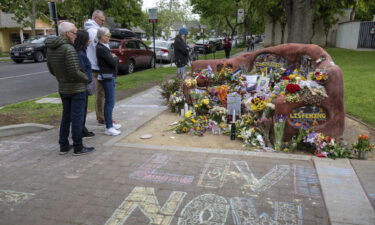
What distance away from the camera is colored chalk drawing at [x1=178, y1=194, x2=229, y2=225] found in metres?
2.84

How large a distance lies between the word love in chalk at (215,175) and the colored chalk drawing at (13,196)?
1.17 meters

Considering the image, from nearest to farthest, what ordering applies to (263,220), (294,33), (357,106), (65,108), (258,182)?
(263,220)
(258,182)
(65,108)
(357,106)
(294,33)

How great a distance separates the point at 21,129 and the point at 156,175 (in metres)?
3.26

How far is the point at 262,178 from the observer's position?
3.65 metres

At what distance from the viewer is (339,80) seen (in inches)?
179

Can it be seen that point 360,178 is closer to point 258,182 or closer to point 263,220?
point 258,182

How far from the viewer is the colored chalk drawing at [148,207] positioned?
287 centimetres

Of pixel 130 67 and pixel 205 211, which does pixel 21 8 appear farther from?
pixel 205 211

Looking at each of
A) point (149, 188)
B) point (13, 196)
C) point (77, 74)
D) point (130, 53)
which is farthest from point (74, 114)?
point (130, 53)

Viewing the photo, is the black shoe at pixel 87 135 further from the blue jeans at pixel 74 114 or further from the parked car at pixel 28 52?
the parked car at pixel 28 52

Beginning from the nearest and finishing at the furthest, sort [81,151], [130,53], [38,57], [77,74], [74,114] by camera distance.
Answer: [77,74]
[74,114]
[81,151]
[130,53]
[38,57]

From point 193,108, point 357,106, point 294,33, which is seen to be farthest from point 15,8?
point 357,106

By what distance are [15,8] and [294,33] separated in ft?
86.8

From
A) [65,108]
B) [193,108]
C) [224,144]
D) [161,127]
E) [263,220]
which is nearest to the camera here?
[263,220]
